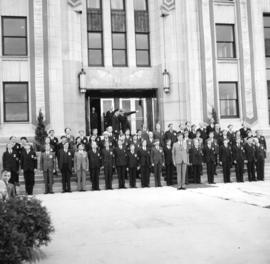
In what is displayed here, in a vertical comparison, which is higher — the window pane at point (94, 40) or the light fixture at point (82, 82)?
the window pane at point (94, 40)

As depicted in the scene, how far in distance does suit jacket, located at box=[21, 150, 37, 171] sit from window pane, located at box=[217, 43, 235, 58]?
13350mm

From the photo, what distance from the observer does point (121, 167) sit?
54.8 ft

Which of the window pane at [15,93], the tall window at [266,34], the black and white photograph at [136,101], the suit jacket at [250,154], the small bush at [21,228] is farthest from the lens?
the tall window at [266,34]

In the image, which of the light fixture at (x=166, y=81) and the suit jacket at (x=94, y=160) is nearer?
the suit jacket at (x=94, y=160)

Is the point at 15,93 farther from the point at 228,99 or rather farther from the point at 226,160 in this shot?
the point at 228,99

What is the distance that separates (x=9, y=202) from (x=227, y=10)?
21670mm

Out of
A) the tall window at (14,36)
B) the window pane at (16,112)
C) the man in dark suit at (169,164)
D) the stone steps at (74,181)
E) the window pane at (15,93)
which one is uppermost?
the tall window at (14,36)

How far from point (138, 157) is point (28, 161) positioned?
3956mm

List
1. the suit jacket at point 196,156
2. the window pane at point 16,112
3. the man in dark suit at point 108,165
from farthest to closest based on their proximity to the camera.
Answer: the window pane at point 16,112 → the suit jacket at point 196,156 → the man in dark suit at point 108,165

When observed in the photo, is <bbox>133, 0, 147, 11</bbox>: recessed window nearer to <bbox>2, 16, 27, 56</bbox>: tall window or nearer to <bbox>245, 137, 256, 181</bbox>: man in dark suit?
<bbox>2, 16, 27, 56</bbox>: tall window

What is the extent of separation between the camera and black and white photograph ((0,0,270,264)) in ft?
53.1

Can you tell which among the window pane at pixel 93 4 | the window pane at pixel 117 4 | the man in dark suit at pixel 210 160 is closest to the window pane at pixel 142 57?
the window pane at pixel 117 4

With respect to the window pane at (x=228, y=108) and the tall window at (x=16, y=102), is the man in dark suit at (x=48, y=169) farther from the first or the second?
the window pane at (x=228, y=108)

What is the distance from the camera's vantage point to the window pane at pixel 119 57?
82.0 feet
